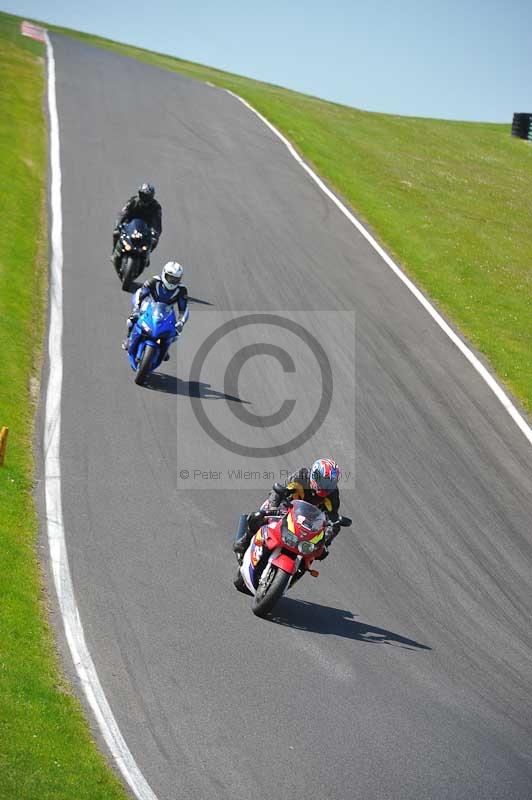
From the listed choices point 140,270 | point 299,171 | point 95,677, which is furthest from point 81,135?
point 95,677

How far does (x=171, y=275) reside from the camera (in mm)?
17703

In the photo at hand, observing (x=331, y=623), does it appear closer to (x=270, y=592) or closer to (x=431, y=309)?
(x=270, y=592)

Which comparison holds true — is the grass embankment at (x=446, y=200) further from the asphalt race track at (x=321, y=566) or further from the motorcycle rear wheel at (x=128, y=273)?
the motorcycle rear wheel at (x=128, y=273)

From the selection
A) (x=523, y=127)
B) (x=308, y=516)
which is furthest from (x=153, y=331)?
A: (x=523, y=127)

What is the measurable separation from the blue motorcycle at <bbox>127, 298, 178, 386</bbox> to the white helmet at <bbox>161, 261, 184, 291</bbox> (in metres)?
0.35

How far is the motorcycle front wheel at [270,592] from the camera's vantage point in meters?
10.7

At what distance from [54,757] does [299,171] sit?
1138 inches

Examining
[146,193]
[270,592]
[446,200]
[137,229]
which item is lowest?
[270,592]

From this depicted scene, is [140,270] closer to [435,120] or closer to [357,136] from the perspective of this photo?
[357,136]

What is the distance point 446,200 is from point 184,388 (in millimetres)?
21479

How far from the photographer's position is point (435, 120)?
61.2 metres

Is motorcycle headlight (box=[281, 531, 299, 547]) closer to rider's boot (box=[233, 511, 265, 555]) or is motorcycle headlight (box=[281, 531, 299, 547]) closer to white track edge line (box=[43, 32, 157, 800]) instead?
rider's boot (box=[233, 511, 265, 555])

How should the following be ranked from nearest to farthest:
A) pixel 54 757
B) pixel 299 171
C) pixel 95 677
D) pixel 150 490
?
pixel 54 757, pixel 95 677, pixel 150 490, pixel 299 171

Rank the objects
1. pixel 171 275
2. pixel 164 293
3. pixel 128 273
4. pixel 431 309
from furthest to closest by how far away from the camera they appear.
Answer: pixel 431 309, pixel 128 273, pixel 164 293, pixel 171 275
